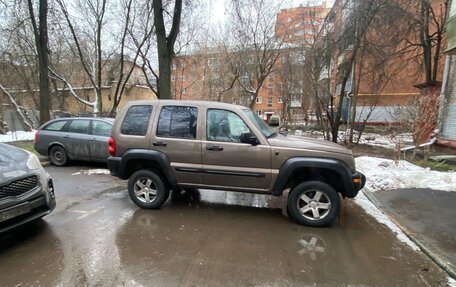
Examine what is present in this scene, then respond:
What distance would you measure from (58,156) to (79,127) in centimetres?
115

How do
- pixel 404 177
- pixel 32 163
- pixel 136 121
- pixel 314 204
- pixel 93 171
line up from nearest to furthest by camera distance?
pixel 32 163 → pixel 314 204 → pixel 136 121 → pixel 404 177 → pixel 93 171

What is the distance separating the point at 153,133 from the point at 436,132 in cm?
1170

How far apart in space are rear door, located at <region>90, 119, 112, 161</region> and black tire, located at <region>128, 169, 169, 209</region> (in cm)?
357

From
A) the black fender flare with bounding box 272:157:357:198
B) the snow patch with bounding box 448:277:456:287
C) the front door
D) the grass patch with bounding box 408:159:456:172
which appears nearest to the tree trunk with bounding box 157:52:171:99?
the front door

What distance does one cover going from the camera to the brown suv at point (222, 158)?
436cm

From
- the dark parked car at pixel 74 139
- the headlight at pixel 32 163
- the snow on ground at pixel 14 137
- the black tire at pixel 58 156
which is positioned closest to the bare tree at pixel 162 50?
the dark parked car at pixel 74 139

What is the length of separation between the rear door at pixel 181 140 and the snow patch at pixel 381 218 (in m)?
3.22

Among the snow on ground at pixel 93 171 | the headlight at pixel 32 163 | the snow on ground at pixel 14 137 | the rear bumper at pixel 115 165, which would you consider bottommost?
the snow on ground at pixel 93 171

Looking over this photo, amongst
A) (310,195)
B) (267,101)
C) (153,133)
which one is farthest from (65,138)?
(267,101)

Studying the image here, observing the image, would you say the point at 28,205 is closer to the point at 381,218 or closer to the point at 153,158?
the point at 153,158

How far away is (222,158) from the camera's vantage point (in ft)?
15.1

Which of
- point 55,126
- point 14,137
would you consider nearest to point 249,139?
point 55,126

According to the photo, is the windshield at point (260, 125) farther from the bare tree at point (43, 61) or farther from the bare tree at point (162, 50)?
the bare tree at point (43, 61)

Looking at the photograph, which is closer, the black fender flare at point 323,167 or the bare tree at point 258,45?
the black fender flare at point 323,167
